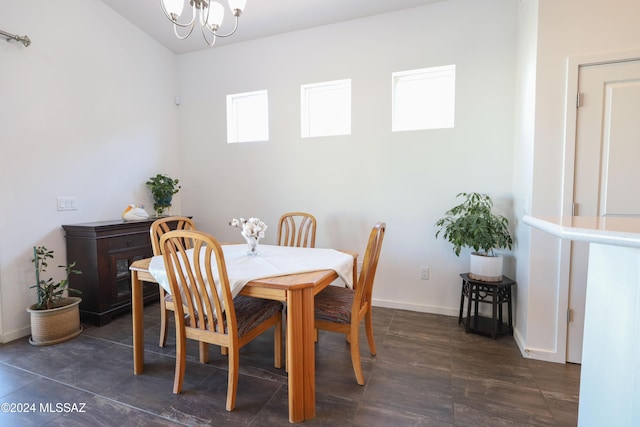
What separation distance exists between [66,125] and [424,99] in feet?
11.4

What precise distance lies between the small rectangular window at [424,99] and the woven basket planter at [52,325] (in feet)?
11.0

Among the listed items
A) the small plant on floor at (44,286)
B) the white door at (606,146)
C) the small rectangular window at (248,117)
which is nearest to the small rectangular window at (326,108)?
the small rectangular window at (248,117)

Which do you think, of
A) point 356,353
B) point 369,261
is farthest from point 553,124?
point 356,353

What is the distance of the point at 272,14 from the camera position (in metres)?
2.93

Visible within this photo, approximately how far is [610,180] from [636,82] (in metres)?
0.62

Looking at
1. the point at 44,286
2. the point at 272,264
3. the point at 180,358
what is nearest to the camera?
the point at 180,358

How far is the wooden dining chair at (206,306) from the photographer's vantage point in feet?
4.83

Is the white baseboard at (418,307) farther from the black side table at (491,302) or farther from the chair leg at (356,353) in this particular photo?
the chair leg at (356,353)

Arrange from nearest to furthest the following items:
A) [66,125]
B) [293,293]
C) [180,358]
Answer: [293,293], [180,358], [66,125]

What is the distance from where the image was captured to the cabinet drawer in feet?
8.84

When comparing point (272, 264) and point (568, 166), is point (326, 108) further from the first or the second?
point (568, 166)

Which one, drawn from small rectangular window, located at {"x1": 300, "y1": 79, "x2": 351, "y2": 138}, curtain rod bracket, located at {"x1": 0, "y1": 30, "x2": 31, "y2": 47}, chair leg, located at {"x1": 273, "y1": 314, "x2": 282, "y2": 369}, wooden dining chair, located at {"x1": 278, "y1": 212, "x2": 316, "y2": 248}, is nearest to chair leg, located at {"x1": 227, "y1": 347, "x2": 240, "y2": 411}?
chair leg, located at {"x1": 273, "y1": 314, "x2": 282, "y2": 369}

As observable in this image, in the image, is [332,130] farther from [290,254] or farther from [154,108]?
[154,108]

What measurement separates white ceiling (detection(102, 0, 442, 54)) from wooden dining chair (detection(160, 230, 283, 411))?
2.54 m
